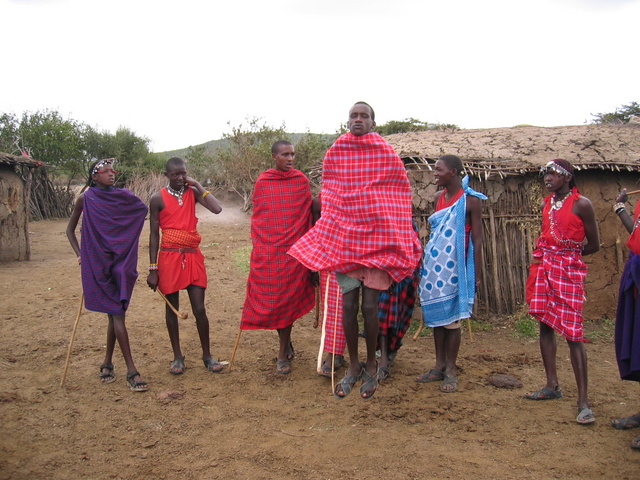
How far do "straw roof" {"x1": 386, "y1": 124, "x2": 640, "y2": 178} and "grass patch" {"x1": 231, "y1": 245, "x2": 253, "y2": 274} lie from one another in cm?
329

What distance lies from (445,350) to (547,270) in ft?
3.62

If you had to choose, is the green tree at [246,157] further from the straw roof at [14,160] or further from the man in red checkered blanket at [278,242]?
the man in red checkered blanket at [278,242]

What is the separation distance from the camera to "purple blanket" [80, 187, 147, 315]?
174 inches

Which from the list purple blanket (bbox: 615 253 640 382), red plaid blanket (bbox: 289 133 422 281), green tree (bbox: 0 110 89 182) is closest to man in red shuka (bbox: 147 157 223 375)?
red plaid blanket (bbox: 289 133 422 281)

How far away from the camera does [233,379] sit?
4633mm

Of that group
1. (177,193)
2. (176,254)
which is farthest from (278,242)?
(177,193)

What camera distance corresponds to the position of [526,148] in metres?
6.81

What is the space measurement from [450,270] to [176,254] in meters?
2.27

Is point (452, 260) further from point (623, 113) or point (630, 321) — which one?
point (623, 113)

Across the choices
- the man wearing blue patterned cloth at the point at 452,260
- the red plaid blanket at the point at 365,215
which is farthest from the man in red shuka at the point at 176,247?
the man wearing blue patterned cloth at the point at 452,260

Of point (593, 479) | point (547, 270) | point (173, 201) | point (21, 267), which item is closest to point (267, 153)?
point (21, 267)

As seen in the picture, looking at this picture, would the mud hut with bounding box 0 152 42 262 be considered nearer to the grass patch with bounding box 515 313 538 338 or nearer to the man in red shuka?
the man in red shuka

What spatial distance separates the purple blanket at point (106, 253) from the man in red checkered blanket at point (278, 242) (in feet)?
3.38

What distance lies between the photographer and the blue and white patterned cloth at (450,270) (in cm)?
425
